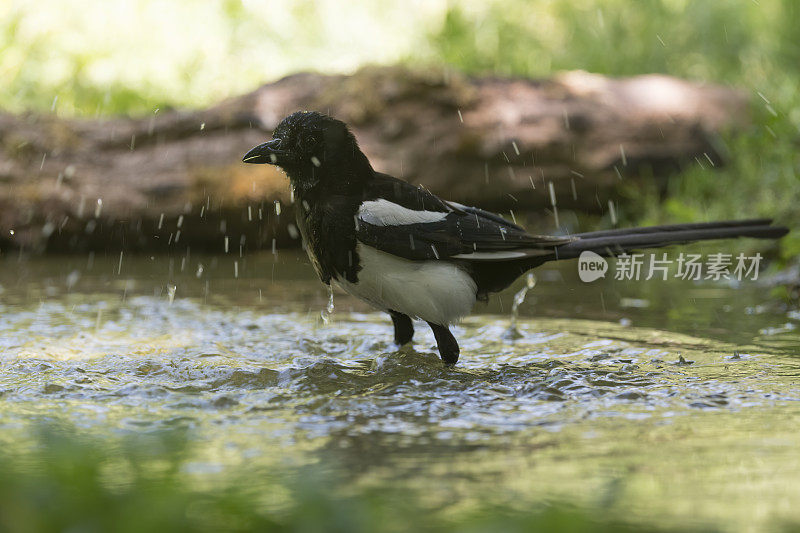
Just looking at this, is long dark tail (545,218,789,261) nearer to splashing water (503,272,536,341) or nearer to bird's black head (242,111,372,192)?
splashing water (503,272,536,341)

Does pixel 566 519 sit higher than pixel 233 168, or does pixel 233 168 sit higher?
pixel 233 168

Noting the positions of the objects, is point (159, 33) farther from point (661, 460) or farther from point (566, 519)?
point (566, 519)

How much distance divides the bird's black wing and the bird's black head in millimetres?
142

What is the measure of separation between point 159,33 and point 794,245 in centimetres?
712

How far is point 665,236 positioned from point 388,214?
1110 mm

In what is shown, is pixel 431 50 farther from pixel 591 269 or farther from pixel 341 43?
pixel 591 269

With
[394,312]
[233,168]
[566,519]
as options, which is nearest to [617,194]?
[233,168]

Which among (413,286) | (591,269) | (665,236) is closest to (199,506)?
(413,286)

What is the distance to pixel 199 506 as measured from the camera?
2.06 meters

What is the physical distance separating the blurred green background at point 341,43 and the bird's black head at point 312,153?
4.88 metres

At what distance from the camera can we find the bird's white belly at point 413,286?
3818mm

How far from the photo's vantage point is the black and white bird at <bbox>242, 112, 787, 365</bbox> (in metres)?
3.81

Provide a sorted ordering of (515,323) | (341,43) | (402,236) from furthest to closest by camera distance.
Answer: (341,43), (515,323), (402,236)

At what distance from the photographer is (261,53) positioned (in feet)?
34.0
